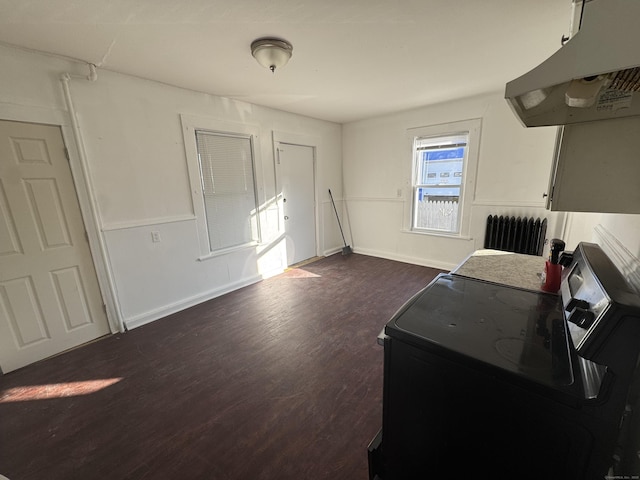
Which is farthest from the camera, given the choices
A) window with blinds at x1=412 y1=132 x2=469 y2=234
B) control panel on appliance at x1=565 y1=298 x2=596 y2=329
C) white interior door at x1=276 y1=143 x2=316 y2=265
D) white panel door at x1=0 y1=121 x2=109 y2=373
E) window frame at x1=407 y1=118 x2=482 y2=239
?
white interior door at x1=276 y1=143 x2=316 y2=265

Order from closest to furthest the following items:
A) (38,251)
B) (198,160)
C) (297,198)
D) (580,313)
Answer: (580,313) → (38,251) → (198,160) → (297,198)

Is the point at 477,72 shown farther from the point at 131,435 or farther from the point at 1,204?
the point at 1,204

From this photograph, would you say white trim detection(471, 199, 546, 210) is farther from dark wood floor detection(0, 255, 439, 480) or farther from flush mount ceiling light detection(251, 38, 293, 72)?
flush mount ceiling light detection(251, 38, 293, 72)

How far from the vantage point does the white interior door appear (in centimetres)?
403

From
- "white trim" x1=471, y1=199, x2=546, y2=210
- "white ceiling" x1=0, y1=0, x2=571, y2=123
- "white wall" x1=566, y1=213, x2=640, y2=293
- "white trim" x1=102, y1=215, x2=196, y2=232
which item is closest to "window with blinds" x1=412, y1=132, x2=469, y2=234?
"white trim" x1=471, y1=199, x2=546, y2=210

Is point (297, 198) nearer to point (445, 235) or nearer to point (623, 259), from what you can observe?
point (445, 235)

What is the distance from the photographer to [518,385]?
2.37ft

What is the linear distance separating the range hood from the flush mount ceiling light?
1.69 meters

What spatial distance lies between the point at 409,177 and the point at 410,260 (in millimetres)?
1373

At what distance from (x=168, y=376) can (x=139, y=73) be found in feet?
Result: 8.68

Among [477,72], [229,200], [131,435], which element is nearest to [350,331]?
[131,435]

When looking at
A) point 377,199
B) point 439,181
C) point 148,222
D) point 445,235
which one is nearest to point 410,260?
point 445,235

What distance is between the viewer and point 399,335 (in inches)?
35.8

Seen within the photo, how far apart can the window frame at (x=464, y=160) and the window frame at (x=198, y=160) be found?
238 cm
